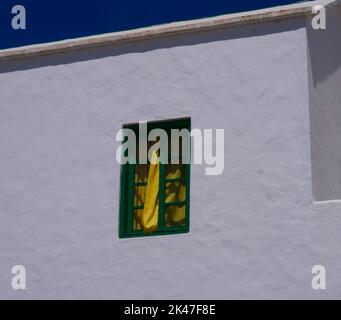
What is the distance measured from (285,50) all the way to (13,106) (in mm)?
3488

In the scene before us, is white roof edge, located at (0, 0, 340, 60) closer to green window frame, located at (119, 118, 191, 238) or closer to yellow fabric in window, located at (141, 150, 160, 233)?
green window frame, located at (119, 118, 191, 238)

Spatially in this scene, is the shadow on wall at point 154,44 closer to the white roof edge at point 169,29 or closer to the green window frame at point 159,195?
the white roof edge at point 169,29

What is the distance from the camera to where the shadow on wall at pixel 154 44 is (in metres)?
11.5

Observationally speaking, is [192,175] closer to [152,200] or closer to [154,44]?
[152,200]

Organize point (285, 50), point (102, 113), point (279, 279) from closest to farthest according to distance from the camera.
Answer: point (279, 279), point (285, 50), point (102, 113)

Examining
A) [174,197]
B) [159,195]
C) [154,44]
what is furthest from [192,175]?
[154,44]

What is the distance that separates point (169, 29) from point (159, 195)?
1.92m

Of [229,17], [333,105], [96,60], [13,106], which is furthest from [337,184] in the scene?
[13,106]

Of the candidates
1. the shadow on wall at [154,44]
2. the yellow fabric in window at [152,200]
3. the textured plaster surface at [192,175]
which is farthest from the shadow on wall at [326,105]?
the yellow fabric in window at [152,200]

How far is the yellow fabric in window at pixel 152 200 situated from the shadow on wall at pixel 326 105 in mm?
1854

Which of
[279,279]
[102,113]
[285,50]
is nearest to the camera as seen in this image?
[279,279]

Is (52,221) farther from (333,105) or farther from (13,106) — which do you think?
(333,105)

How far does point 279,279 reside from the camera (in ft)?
35.1

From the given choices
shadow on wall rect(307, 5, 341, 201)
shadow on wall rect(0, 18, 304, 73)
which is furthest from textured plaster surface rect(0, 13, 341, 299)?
shadow on wall rect(307, 5, 341, 201)
